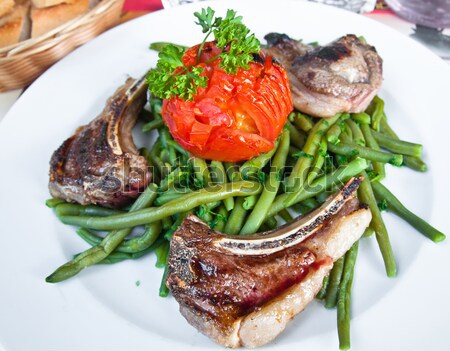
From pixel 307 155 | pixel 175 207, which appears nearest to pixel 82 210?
pixel 175 207

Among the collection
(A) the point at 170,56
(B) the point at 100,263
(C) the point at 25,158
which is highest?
(A) the point at 170,56

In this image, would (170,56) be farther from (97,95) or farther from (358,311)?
(358,311)

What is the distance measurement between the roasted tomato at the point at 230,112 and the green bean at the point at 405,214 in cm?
90

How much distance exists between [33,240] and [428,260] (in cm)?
285

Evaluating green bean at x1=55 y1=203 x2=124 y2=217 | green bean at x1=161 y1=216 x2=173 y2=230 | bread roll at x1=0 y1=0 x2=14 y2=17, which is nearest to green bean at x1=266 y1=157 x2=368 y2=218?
green bean at x1=161 y1=216 x2=173 y2=230

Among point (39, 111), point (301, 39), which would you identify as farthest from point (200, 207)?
point (301, 39)

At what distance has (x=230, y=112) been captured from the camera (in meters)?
3.57

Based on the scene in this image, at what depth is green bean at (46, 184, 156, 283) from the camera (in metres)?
3.40

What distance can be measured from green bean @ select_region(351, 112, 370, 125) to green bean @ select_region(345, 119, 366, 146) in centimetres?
4

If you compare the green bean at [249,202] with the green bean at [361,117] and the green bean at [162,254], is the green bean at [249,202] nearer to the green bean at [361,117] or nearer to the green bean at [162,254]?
the green bean at [162,254]

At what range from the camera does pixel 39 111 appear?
14.8ft

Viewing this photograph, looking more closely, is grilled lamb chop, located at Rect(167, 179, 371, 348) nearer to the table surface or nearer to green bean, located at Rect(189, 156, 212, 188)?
green bean, located at Rect(189, 156, 212, 188)

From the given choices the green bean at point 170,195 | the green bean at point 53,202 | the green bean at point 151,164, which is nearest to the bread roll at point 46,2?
the green bean at point 151,164

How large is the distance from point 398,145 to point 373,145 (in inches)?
7.8
